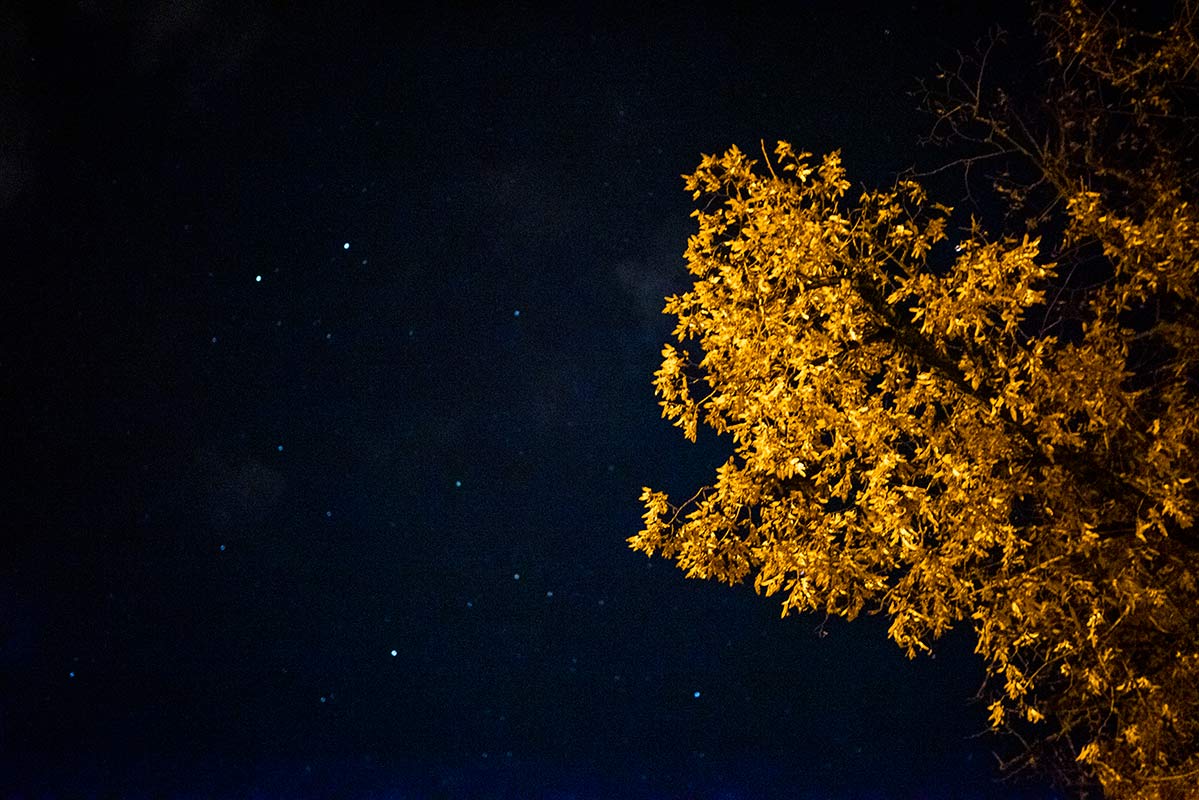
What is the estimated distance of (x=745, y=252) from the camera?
5633 millimetres

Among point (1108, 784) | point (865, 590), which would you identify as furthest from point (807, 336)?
point (1108, 784)

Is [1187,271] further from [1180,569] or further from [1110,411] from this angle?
[1180,569]

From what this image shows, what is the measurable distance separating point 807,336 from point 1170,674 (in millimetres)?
3274

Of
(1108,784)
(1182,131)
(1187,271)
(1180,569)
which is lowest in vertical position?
(1108,784)

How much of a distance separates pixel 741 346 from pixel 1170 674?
3.54m

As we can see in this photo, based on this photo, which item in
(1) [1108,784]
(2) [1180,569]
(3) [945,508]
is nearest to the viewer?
(3) [945,508]

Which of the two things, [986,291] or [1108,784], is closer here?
[986,291]

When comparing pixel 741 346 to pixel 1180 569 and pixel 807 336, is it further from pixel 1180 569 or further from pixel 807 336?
pixel 1180 569

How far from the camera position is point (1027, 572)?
5.24 m

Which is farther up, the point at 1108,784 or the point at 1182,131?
the point at 1182,131

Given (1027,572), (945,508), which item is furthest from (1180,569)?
(945,508)

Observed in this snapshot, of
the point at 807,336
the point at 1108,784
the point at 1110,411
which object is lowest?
the point at 1108,784

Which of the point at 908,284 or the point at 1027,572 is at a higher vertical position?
the point at 908,284

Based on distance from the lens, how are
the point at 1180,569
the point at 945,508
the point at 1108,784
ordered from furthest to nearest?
the point at 1108,784 → the point at 1180,569 → the point at 945,508
